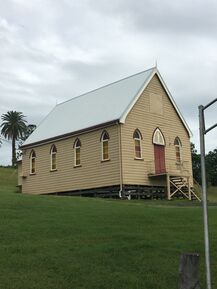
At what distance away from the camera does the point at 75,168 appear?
3531 cm

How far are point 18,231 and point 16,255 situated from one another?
2.61 meters

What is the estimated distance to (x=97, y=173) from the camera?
33.4 metres

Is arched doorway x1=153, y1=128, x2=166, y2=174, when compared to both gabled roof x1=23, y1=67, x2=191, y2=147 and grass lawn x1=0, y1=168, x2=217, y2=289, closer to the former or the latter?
gabled roof x1=23, y1=67, x2=191, y2=147

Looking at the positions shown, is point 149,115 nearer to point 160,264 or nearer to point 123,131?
point 123,131

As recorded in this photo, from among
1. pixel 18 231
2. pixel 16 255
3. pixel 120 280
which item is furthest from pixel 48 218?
pixel 120 280

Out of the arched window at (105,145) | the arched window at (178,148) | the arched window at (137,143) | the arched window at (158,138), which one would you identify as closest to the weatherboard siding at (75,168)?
the arched window at (105,145)

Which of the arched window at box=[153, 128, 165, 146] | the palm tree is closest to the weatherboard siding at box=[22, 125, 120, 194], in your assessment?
the arched window at box=[153, 128, 165, 146]

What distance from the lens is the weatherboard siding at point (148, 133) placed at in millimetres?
32375

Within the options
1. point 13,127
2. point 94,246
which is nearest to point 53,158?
point 94,246

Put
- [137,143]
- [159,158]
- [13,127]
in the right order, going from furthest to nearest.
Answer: [13,127]
[159,158]
[137,143]

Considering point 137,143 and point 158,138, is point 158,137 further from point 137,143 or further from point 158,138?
point 137,143

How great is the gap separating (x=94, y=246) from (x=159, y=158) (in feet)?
74.4

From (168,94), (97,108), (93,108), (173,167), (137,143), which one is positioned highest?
(168,94)

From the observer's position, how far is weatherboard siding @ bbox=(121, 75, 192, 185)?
106 ft
